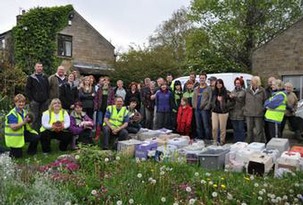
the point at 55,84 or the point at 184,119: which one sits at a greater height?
the point at 55,84

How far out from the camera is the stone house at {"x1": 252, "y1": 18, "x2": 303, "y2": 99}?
62.9 feet

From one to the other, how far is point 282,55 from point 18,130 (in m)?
15.9

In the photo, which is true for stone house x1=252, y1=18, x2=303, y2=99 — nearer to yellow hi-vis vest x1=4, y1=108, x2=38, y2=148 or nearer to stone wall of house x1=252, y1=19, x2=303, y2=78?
stone wall of house x1=252, y1=19, x2=303, y2=78

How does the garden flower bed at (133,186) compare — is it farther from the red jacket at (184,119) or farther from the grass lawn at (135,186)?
the red jacket at (184,119)

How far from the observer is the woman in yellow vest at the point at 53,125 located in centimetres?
825

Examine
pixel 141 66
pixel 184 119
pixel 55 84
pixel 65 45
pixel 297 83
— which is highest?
pixel 65 45

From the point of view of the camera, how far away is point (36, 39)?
74.0 ft

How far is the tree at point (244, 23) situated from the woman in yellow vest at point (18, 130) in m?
19.8

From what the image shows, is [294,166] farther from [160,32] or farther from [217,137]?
[160,32]

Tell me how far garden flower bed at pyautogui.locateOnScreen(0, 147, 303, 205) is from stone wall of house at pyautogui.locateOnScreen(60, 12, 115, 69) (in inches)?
835

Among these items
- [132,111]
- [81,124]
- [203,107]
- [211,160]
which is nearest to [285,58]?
[203,107]

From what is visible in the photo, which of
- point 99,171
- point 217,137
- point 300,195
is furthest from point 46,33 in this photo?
point 300,195

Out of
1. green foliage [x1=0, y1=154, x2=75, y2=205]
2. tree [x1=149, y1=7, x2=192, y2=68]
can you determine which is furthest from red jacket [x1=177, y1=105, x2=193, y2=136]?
tree [x1=149, y1=7, x2=192, y2=68]

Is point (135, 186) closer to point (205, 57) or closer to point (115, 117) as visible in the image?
point (115, 117)
